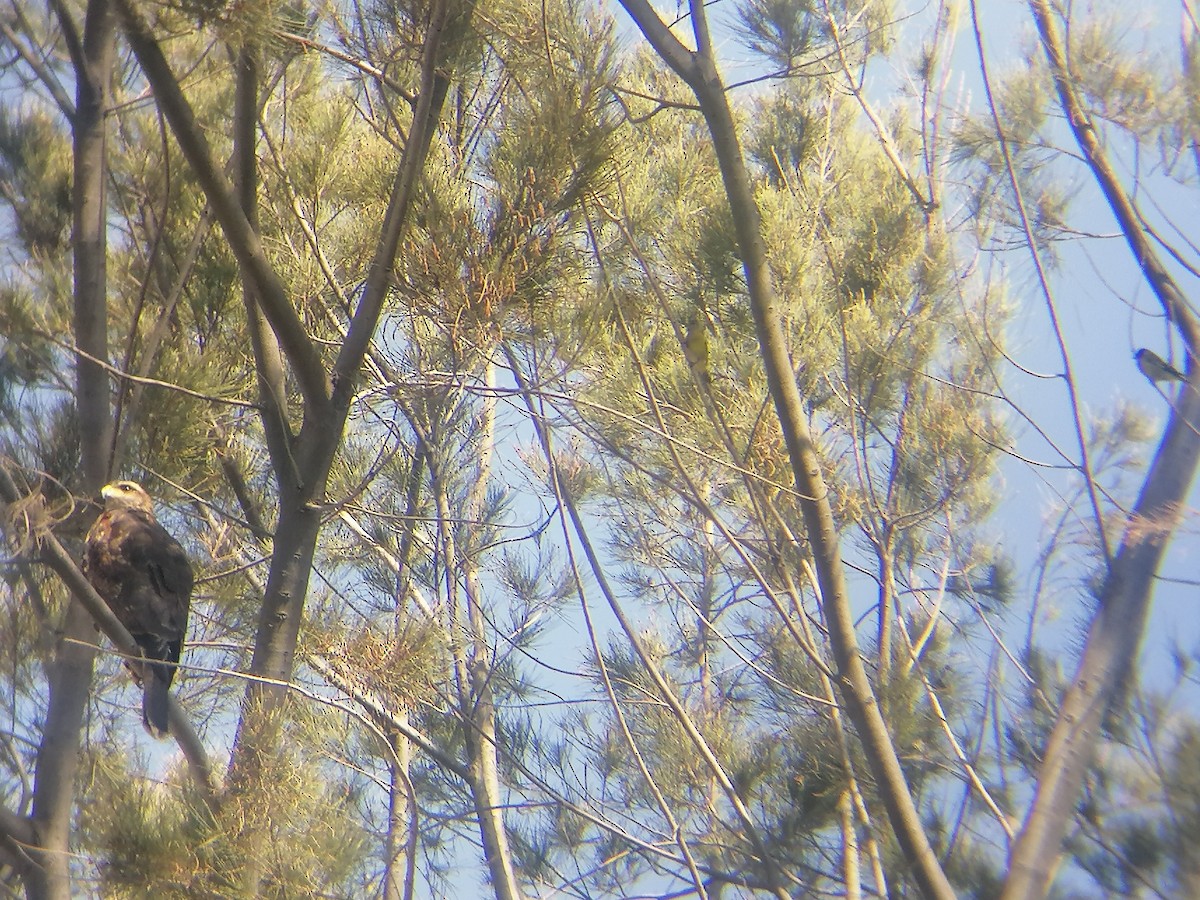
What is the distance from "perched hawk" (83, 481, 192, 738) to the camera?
1.54 meters

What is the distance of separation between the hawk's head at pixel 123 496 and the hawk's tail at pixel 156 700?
23cm

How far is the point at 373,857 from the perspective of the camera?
1.66 meters

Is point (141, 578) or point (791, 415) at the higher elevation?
point (791, 415)

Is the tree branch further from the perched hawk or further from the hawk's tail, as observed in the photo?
the hawk's tail

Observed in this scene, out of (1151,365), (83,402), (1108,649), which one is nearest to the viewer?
(1108,649)

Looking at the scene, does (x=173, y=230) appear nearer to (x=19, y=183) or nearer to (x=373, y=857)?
(x=19, y=183)

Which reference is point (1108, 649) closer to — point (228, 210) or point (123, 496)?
point (228, 210)

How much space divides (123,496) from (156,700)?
29cm

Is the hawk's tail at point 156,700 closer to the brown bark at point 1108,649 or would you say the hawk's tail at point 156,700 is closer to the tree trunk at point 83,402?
the tree trunk at point 83,402

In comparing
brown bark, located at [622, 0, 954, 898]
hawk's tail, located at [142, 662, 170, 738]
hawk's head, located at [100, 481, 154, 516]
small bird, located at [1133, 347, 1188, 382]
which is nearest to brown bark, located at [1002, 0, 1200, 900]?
small bird, located at [1133, 347, 1188, 382]

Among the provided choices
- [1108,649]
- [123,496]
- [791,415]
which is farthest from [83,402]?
[1108,649]

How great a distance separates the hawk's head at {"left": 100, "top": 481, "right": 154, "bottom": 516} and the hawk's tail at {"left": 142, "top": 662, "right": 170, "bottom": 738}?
0.23 meters

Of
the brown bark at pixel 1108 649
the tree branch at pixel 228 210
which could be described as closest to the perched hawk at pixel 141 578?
the tree branch at pixel 228 210

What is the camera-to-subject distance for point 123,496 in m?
1.59
